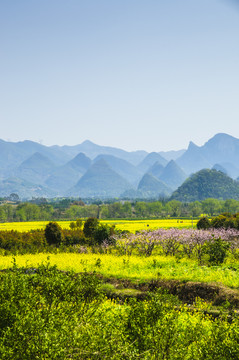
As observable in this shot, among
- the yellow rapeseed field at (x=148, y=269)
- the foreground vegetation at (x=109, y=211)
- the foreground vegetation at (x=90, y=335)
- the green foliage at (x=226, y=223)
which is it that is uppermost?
the foreground vegetation at (x=90, y=335)

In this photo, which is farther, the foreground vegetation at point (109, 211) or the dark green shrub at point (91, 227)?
the foreground vegetation at point (109, 211)

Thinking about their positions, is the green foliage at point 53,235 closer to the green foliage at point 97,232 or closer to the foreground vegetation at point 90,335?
the green foliage at point 97,232

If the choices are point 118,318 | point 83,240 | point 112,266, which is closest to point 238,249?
point 112,266

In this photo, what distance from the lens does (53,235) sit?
27.3 m

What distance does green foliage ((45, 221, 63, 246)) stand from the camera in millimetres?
27266

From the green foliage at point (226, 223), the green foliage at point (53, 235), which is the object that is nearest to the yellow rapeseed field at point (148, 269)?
the green foliage at point (53, 235)

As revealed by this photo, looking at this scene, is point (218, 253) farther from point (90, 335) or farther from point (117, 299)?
point (90, 335)

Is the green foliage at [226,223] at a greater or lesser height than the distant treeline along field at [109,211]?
greater

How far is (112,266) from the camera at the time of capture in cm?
1847

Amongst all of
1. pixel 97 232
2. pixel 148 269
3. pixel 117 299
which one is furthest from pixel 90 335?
pixel 97 232

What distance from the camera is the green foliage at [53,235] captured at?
27.3 meters

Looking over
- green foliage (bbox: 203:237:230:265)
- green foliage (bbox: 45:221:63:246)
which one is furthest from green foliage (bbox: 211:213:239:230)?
green foliage (bbox: 45:221:63:246)

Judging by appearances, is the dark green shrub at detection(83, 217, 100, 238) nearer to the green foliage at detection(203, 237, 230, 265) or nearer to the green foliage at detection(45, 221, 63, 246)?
the green foliage at detection(45, 221, 63, 246)

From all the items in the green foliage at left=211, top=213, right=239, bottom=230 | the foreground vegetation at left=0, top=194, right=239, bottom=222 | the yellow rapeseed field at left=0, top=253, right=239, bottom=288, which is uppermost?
the green foliage at left=211, top=213, right=239, bottom=230
